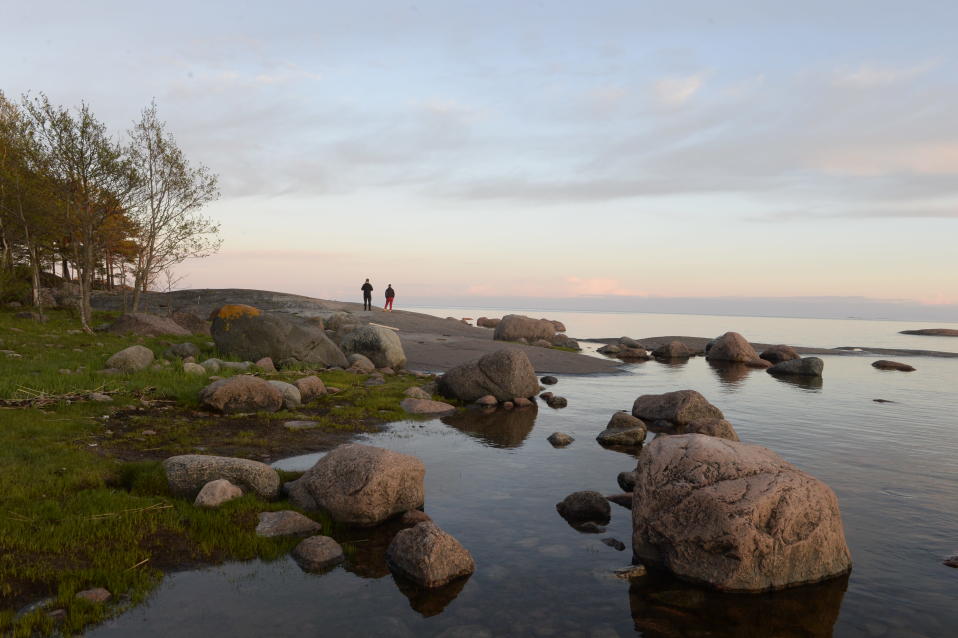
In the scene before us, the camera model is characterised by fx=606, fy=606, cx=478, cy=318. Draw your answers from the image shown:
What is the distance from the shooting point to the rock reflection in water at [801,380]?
34.1m

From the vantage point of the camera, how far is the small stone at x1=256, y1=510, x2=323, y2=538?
9.32 m

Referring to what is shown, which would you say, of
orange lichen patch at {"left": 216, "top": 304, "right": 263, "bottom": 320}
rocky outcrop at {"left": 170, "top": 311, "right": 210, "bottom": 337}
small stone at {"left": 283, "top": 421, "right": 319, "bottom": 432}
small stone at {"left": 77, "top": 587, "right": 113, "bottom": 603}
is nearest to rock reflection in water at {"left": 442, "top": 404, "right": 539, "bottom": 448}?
small stone at {"left": 283, "top": 421, "right": 319, "bottom": 432}

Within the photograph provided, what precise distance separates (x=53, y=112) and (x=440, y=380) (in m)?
24.5

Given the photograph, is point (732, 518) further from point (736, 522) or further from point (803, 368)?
point (803, 368)

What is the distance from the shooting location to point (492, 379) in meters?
23.4

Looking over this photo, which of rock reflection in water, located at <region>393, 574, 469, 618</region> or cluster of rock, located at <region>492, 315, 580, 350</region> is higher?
cluster of rock, located at <region>492, 315, 580, 350</region>

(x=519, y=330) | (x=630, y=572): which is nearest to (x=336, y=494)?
(x=630, y=572)

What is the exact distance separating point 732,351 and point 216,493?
4693cm

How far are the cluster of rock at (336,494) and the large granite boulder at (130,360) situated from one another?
11293 mm

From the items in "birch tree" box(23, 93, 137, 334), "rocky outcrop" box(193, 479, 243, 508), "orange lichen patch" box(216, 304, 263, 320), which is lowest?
"rocky outcrop" box(193, 479, 243, 508)

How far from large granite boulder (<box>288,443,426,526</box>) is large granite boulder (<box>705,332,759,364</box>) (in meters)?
44.3

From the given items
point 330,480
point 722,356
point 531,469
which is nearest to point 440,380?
point 531,469

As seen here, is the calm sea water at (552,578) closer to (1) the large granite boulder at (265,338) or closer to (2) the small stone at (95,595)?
(2) the small stone at (95,595)

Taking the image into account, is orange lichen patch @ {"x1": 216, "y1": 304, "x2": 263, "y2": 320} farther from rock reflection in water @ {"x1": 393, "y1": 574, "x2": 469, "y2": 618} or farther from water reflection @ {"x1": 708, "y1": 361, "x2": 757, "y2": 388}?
water reflection @ {"x1": 708, "y1": 361, "x2": 757, "y2": 388}
